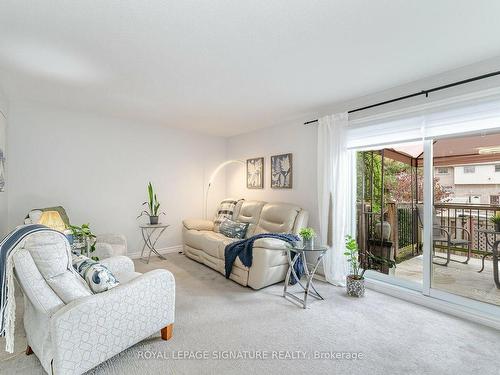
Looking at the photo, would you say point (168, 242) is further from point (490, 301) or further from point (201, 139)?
point (490, 301)

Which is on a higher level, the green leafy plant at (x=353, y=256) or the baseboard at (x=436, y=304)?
the green leafy plant at (x=353, y=256)

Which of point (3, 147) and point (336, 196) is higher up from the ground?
point (3, 147)

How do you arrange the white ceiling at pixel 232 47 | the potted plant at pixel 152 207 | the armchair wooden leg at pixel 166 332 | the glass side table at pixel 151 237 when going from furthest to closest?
the glass side table at pixel 151 237 → the potted plant at pixel 152 207 → the armchair wooden leg at pixel 166 332 → the white ceiling at pixel 232 47

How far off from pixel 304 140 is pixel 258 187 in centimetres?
130

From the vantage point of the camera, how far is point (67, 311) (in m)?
1.46

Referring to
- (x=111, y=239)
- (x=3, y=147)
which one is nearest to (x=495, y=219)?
(x=111, y=239)

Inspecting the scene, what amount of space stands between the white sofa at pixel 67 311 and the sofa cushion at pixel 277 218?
2251 mm

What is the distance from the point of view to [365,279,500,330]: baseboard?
237cm

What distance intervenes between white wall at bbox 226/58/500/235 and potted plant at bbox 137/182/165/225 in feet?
5.38

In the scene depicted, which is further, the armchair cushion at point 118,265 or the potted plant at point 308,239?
the potted plant at point 308,239

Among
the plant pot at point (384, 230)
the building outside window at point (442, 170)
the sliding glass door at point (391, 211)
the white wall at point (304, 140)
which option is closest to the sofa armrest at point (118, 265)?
the white wall at point (304, 140)

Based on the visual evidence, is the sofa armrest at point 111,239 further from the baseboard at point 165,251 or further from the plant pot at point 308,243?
the plant pot at point 308,243

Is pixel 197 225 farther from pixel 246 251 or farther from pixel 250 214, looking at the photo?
pixel 246 251

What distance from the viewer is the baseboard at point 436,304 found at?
237cm
